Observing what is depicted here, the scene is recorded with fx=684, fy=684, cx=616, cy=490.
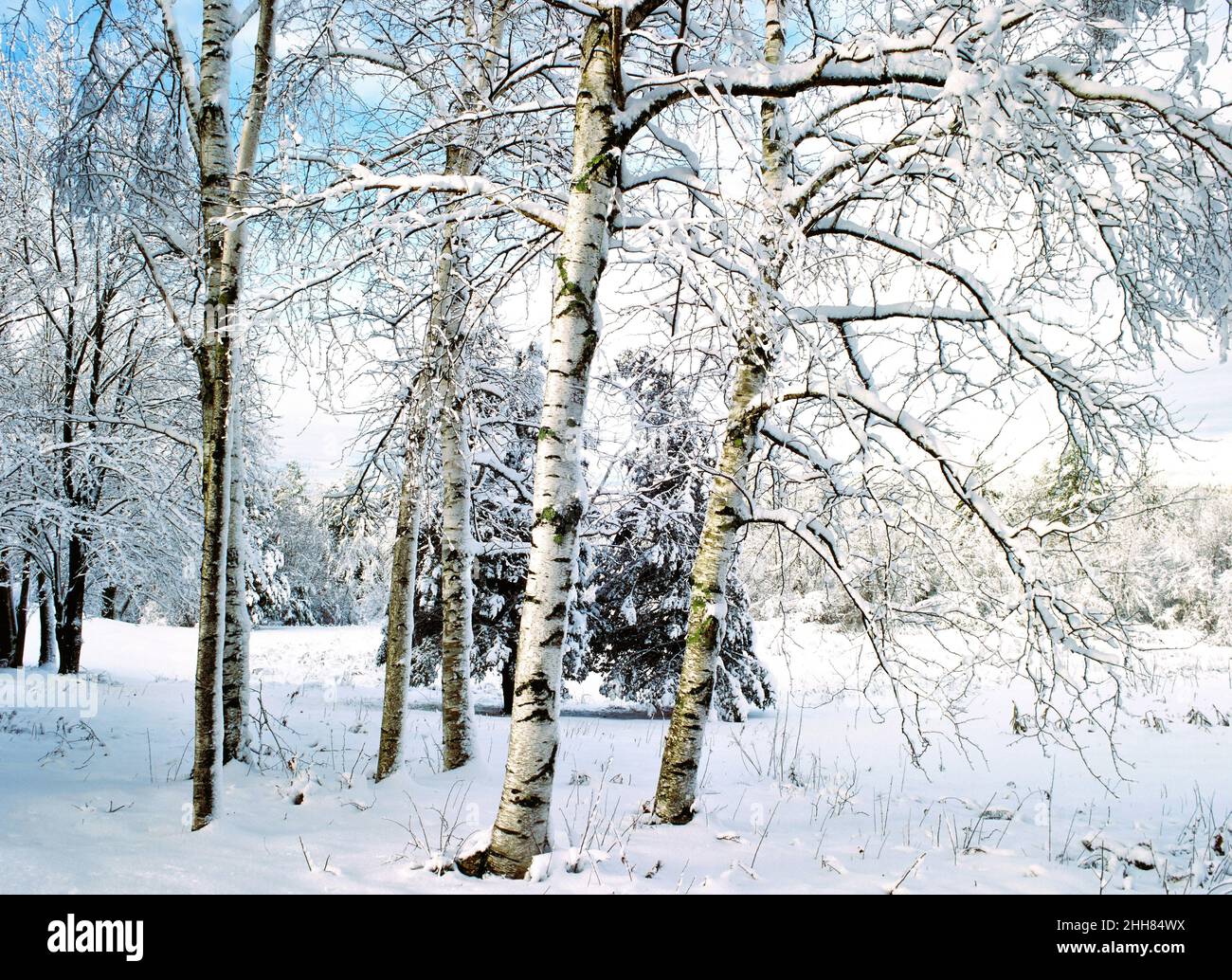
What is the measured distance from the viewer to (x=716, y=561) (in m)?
4.91

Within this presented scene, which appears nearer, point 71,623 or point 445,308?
point 445,308

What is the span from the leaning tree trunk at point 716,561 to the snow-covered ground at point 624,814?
0.33 m

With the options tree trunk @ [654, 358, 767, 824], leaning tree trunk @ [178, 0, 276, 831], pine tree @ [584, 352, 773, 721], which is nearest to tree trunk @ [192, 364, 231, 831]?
leaning tree trunk @ [178, 0, 276, 831]

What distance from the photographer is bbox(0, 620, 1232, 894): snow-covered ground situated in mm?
3385

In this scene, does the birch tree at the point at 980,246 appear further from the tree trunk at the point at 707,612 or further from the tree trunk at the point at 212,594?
the tree trunk at the point at 212,594

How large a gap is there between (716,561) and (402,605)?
10.1ft

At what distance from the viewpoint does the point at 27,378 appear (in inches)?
483

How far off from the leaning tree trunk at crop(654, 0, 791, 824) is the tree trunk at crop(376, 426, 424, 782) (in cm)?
251

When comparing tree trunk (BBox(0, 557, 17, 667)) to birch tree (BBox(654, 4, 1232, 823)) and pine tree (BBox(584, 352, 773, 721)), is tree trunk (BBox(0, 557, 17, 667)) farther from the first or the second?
birch tree (BBox(654, 4, 1232, 823))

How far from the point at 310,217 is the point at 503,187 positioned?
4.35 feet

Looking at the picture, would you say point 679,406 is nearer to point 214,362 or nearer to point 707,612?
point 707,612

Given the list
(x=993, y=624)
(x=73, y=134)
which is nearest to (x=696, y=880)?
(x=993, y=624)

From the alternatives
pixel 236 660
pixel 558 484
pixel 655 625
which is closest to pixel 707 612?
pixel 558 484

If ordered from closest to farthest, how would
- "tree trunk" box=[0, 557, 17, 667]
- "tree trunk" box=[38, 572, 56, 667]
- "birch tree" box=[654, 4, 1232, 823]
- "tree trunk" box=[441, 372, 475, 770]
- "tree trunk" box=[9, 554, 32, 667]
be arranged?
"birch tree" box=[654, 4, 1232, 823] < "tree trunk" box=[441, 372, 475, 770] < "tree trunk" box=[9, 554, 32, 667] < "tree trunk" box=[0, 557, 17, 667] < "tree trunk" box=[38, 572, 56, 667]
